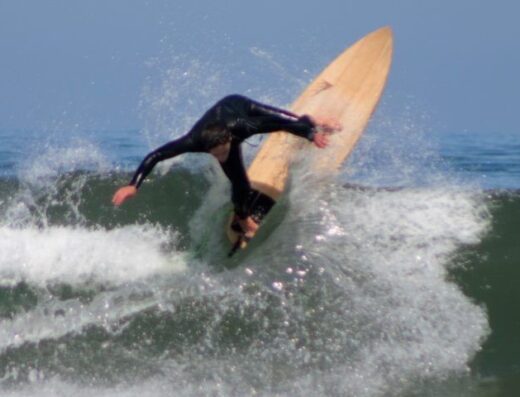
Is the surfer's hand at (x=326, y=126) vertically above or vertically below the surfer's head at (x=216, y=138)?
above

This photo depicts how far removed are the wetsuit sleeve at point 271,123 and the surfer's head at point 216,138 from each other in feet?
0.33

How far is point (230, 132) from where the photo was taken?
22.3 feet

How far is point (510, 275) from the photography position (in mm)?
7227

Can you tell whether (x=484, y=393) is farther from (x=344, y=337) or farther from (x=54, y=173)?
(x=54, y=173)

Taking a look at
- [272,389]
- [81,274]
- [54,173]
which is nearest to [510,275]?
[272,389]

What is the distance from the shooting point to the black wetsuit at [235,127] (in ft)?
22.3

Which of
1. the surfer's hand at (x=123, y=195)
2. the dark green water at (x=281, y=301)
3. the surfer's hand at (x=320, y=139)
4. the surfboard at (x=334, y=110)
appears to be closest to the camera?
the dark green water at (x=281, y=301)

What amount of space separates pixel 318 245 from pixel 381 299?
0.61 m

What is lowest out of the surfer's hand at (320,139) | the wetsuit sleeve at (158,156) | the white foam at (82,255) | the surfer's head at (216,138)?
the white foam at (82,255)

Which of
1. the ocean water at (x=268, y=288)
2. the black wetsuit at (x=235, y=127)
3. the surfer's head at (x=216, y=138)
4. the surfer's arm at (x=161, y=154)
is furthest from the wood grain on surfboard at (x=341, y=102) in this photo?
the surfer's arm at (x=161, y=154)

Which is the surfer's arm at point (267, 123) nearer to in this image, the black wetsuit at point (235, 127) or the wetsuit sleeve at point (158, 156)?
the black wetsuit at point (235, 127)

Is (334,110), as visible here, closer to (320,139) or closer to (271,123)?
(320,139)

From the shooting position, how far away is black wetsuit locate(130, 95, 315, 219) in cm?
680

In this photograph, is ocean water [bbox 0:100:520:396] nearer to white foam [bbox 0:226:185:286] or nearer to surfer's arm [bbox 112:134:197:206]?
white foam [bbox 0:226:185:286]
